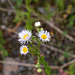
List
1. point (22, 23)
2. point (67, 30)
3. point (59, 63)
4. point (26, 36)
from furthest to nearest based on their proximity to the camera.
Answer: point (22, 23) → point (67, 30) → point (59, 63) → point (26, 36)

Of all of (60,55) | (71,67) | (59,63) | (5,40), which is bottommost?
(71,67)

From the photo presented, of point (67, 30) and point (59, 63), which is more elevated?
point (67, 30)

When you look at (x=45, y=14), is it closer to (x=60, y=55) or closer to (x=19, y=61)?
(x=60, y=55)

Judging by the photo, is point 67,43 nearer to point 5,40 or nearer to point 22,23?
point 22,23

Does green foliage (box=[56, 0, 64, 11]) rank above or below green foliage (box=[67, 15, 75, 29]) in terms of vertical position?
above

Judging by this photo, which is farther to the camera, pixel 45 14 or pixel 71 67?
pixel 45 14

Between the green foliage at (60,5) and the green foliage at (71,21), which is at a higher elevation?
the green foliage at (60,5)

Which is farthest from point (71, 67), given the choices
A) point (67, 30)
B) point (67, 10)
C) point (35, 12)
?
point (35, 12)

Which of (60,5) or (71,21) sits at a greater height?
(60,5)

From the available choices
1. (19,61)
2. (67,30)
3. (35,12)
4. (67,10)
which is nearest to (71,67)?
(67,30)

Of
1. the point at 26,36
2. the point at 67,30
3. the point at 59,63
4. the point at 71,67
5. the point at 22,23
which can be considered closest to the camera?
the point at 26,36
